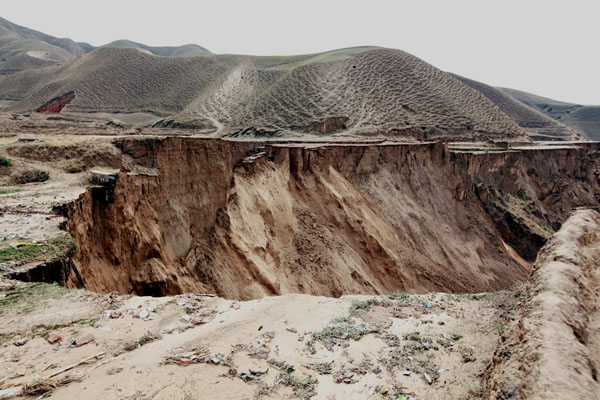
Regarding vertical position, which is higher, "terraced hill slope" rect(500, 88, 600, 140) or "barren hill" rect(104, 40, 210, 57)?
"barren hill" rect(104, 40, 210, 57)

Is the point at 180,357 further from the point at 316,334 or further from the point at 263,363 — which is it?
the point at 316,334

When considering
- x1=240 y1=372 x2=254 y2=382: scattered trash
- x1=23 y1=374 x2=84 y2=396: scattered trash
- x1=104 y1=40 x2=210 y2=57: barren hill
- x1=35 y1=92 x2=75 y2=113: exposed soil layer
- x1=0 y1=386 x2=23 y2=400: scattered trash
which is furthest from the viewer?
x1=104 y1=40 x2=210 y2=57: barren hill

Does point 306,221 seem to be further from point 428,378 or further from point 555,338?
point 555,338

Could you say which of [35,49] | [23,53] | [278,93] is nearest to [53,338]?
[278,93]

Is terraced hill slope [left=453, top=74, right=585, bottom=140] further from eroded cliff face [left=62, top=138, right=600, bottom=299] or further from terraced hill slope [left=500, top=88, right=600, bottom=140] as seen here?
eroded cliff face [left=62, top=138, right=600, bottom=299]

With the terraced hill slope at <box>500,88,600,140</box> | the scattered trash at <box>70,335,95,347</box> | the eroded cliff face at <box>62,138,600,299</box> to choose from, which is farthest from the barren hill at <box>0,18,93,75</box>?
the terraced hill slope at <box>500,88,600,140</box>

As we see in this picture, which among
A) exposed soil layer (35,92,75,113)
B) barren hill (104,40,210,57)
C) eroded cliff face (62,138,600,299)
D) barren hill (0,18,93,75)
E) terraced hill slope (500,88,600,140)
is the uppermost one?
barren hill (104,40,210,57)
